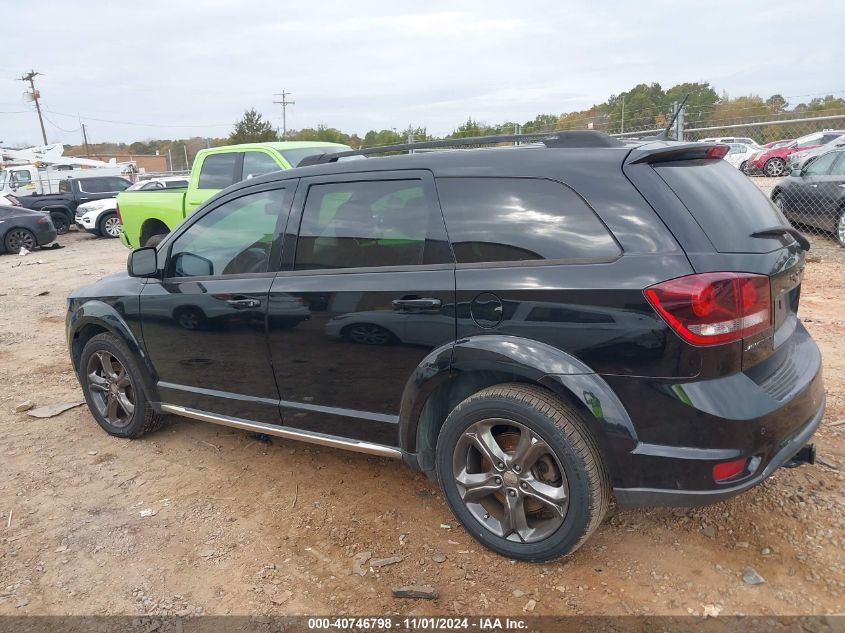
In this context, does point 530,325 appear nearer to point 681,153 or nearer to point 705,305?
point 705,305

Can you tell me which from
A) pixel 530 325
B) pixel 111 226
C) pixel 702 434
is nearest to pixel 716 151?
pixel 530 325

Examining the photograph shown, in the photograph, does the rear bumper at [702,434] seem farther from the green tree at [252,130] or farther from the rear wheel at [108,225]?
the green tree at [252,130]

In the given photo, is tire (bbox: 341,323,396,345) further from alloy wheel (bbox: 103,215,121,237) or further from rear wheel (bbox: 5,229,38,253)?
alloy wheel (bbox: 103,215,121,237)

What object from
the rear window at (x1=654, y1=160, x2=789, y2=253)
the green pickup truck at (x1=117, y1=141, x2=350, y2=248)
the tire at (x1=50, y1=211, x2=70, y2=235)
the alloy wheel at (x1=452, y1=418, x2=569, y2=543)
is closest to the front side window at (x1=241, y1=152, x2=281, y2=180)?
the green pickup truck at (x1=117, y1=141, x2=350, y2=248)

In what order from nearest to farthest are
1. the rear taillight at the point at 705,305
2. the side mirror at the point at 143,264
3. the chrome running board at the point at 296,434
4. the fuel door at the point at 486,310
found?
the rear taillight at the point at 705,305 < the fuel door at the point at 486,310 < the chrome running board at the point at 296,434 < the side mirror at the point at 143,264

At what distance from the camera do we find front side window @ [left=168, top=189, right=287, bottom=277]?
3.47 metres

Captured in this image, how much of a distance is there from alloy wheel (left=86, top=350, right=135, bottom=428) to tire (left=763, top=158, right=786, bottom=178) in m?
21.2

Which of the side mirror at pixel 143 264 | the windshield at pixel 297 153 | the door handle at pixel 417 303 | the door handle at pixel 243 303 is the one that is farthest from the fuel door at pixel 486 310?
the windshield at pixel 297 153

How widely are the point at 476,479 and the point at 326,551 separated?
32.0 inches

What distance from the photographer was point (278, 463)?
3.88 m

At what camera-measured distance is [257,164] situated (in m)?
8.32

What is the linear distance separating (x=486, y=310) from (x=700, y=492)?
1.07 meters

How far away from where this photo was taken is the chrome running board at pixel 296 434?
10.3 ft

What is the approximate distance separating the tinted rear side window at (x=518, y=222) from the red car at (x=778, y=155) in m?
20.6
